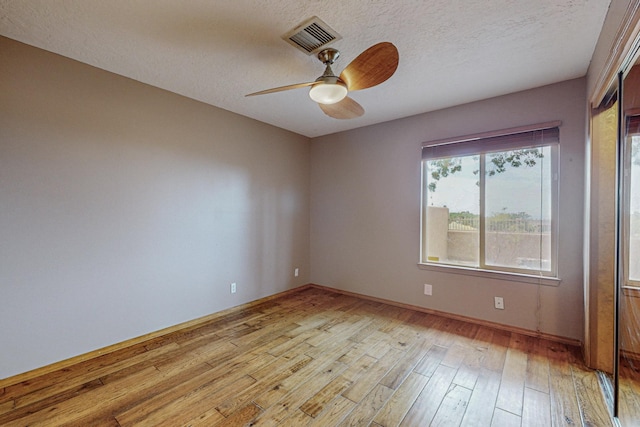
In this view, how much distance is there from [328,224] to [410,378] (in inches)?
102

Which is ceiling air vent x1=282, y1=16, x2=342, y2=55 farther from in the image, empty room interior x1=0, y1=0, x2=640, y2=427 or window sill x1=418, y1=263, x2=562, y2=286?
window sill x1=418, y1=263, x2=562, y2=286

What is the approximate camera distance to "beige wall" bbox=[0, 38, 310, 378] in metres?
2.02

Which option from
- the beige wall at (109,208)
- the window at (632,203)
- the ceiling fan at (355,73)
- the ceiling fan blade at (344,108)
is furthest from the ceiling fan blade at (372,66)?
the beige wall at (109,208)

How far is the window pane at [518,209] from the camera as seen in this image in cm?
267

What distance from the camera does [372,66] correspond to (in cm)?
174

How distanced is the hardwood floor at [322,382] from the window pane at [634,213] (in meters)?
0.96

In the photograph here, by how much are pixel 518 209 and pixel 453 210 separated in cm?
64

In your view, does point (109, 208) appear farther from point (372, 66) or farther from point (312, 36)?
point (372, 66)

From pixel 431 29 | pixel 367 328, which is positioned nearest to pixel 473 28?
pixel 431 29

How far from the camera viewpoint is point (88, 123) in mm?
2332

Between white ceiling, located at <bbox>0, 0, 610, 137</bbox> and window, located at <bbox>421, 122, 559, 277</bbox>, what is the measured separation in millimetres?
612

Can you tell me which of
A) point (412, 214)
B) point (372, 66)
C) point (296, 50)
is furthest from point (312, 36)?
point (412, 214)

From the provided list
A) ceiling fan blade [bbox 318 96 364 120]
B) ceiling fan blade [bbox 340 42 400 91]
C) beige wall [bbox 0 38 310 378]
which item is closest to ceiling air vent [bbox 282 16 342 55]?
ceiling fan blade [bbox 340 42 400 91]

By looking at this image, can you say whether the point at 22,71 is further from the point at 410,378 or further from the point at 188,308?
the point at 410,378
